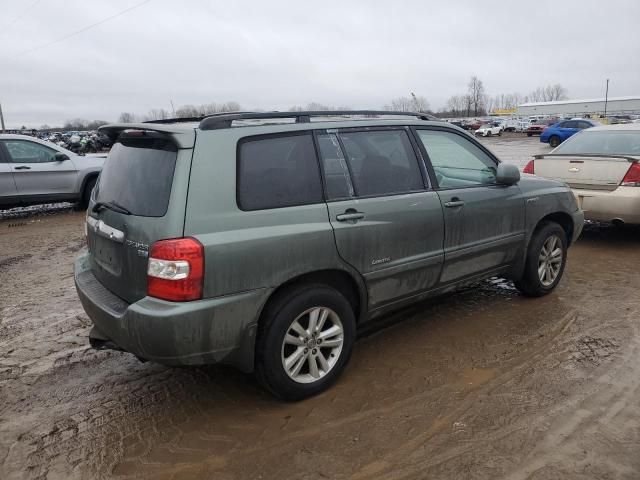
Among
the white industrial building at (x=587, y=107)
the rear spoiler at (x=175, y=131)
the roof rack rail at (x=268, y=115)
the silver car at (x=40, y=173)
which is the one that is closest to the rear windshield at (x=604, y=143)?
the roof rack rail at (x=268, y=115)

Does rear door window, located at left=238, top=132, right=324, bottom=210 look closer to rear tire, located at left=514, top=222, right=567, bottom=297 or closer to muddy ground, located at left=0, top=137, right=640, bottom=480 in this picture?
muddy ground, located at left=0, top=137, right=640, bottom=480

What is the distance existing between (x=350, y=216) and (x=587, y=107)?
113084 millimetres

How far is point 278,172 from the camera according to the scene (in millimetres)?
3121

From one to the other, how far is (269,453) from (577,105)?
115478mm

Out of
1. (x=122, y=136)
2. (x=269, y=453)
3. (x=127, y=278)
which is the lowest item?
Answer: (x=269, y=453)

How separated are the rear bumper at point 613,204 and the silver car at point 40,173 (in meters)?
8.83

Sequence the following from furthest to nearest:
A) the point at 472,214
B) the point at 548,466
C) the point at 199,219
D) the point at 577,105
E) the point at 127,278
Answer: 1. the point at 577,105
2. the point at 472,214
3. the point at 127,278
4. the point at 199,219
5. the point at 548,466

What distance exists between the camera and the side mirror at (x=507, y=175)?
4.26m

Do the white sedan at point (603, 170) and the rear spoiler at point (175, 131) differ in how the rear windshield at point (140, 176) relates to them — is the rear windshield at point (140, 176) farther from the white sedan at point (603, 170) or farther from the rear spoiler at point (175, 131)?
the white sedan at point (603, 170)

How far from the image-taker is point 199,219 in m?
2.75

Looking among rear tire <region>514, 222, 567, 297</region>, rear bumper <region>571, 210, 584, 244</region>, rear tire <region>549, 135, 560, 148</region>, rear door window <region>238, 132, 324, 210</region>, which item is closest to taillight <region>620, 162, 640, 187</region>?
rear bumper <region>571, 210, 584, 244</region>

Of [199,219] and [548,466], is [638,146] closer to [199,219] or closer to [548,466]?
[548,466]

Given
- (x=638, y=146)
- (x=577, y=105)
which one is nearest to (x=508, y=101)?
(x=577, y=105)

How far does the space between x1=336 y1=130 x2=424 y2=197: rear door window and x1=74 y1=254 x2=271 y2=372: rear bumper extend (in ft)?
3.57
